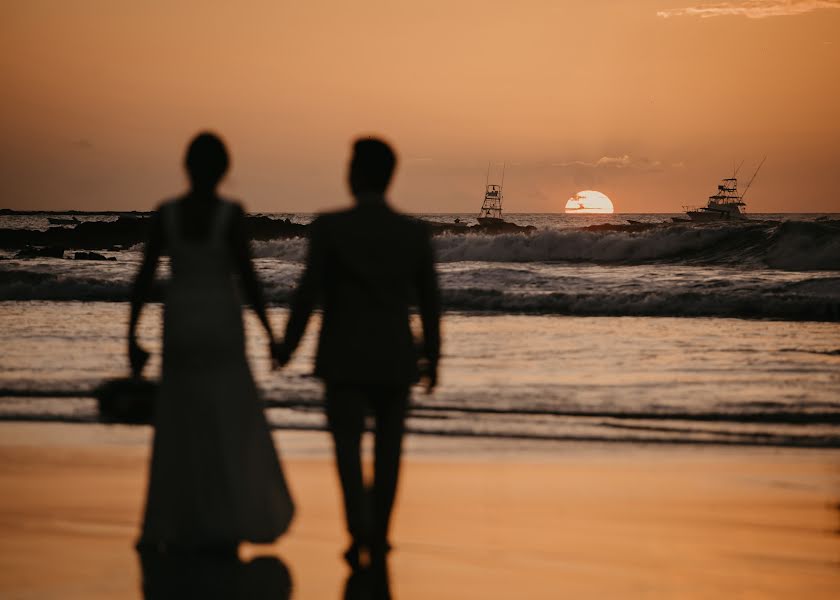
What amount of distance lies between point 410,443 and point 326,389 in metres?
3.61

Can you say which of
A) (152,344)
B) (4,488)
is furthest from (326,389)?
(152,344)

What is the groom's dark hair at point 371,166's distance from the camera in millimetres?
4285

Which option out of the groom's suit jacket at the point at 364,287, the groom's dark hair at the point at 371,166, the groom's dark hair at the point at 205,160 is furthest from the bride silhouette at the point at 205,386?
the groom's dark hair at the point at 371,166

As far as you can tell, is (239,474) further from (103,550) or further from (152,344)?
(152,344)

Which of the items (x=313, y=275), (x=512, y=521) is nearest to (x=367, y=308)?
(x=313, y=275)

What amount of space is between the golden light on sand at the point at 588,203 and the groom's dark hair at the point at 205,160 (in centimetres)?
11857

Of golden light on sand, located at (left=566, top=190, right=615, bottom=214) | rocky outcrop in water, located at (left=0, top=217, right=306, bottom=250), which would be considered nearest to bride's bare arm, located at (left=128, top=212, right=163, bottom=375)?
rocky outcrop in water, located at (left=0, top=217, right=306, bottom=250)

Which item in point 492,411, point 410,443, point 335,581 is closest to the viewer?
point 335,581

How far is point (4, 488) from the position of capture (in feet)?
20.5

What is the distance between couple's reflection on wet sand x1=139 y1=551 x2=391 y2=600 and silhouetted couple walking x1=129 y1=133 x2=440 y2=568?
0.27 feet

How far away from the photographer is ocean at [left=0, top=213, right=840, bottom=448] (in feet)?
29.2

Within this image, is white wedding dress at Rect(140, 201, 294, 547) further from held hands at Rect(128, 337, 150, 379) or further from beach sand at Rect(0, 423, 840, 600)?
beach sand at Rect(0, 423, 840, 600)

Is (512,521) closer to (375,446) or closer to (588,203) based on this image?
(375,446)

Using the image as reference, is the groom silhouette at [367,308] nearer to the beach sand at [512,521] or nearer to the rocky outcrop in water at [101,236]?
the beach sand at [512,521]
